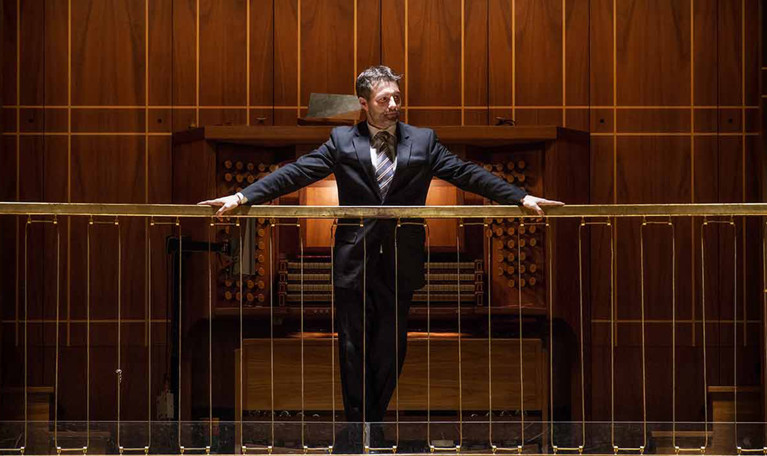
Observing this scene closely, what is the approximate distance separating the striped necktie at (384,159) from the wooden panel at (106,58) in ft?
11.2

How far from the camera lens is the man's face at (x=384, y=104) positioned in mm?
4738

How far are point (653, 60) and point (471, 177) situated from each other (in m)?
3.40

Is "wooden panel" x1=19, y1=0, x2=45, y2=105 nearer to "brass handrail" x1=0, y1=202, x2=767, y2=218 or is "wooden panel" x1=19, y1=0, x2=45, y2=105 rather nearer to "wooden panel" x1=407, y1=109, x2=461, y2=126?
"wooden panel" x1=407, y1=109, x2=461, y2=126

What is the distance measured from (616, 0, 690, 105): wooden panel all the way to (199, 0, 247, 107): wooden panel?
281 cm

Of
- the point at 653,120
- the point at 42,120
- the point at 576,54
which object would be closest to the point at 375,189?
the point at 576,54

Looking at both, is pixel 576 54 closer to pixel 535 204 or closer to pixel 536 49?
pixel 536 49

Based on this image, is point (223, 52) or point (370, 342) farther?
point (223, 52)

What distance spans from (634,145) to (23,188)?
14.9ft

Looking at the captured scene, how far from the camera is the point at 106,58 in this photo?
7648 mm

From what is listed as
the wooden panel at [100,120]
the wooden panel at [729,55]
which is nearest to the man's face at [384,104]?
the wooden panel at [100,120]

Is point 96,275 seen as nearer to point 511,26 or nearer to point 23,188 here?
point 23,188

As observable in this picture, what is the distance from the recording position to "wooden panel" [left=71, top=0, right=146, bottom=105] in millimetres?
7637

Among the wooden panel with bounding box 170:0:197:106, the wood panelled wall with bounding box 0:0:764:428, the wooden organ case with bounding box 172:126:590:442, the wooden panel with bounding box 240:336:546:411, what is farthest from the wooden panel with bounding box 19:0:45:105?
the wooden panel with bounding box 240:336:546:411

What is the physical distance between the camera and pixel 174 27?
764 cm
